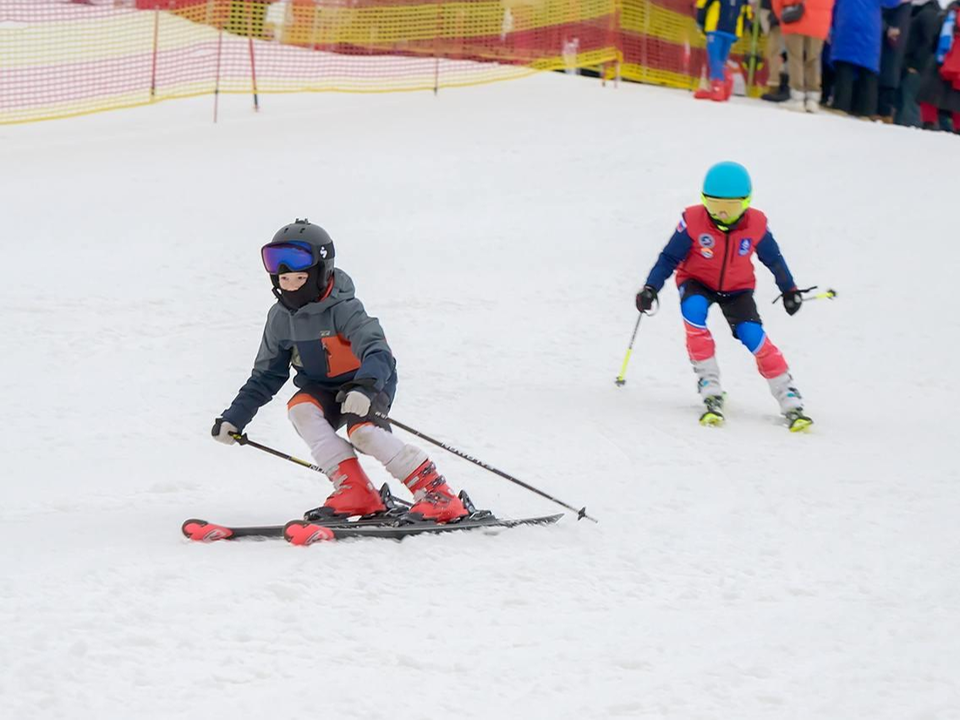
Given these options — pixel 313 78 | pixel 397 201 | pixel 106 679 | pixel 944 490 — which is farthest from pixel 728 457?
pixel 313 78

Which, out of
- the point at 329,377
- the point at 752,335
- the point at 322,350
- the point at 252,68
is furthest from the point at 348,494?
the point at 252,68

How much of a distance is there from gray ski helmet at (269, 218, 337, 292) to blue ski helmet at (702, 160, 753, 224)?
3.16 m

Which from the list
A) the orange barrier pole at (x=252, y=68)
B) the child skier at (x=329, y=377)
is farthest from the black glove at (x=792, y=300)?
the orange barrier pole at (x=252, y=68)

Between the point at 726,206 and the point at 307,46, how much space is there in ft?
32.4

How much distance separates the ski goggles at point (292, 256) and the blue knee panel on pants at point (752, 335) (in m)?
3.55

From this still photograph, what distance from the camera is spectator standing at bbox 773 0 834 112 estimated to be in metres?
15.6

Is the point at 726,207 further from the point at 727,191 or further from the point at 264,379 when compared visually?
the point at 264,379

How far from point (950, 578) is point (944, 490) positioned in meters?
1.39

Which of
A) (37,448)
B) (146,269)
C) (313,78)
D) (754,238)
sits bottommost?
(37,448)

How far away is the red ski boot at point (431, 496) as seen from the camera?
542 cm

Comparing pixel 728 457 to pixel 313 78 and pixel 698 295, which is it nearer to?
pixel 698 295

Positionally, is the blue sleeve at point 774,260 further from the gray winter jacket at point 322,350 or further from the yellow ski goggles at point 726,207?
the gray winter jacket at point 322,350

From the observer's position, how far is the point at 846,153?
14.6 m

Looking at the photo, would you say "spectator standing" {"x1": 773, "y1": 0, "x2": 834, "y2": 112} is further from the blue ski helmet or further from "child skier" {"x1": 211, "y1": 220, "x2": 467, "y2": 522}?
"child skier" {"x1": 211, "y1": 220, "x2": 467, "y2": 522}
